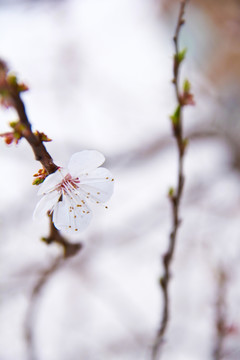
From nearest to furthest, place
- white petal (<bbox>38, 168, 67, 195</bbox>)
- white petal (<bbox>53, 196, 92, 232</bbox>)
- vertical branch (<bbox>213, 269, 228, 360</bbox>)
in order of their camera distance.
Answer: white petal (<bbox>38, 168, 67, 195</bbox>) < white petal (<bbox>53, 196, 92, 232</bbox>) < vertical branch (<bbox>213, 269, 228, 360</bbox>)

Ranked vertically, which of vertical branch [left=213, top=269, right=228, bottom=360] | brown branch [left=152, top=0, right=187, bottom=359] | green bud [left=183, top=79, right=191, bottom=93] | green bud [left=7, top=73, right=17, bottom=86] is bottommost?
vertical branch [left=213, top=269, right=228, bottom=360]

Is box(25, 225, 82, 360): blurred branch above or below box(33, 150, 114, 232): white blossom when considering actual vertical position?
below

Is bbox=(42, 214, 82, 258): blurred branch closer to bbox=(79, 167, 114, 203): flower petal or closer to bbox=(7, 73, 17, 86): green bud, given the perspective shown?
bbox=(79, 167, 114, 203): flower petal

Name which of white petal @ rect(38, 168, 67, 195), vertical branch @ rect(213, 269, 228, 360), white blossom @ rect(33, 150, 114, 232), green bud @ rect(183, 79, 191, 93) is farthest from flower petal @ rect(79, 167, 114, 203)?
vertical branch @ rect(213, 269, 228, 360)

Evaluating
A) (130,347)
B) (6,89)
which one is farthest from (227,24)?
(6,89)

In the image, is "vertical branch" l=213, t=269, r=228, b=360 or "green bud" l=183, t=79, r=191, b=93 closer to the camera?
"green bud" l=183, t=79, r=191, b=93

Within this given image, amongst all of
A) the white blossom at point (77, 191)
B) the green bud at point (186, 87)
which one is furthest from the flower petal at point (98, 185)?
the green bud at point (186, 87)

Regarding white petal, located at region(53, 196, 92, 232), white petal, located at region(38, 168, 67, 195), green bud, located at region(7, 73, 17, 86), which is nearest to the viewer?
green bud, located at region(7, 73, 17, 86)
